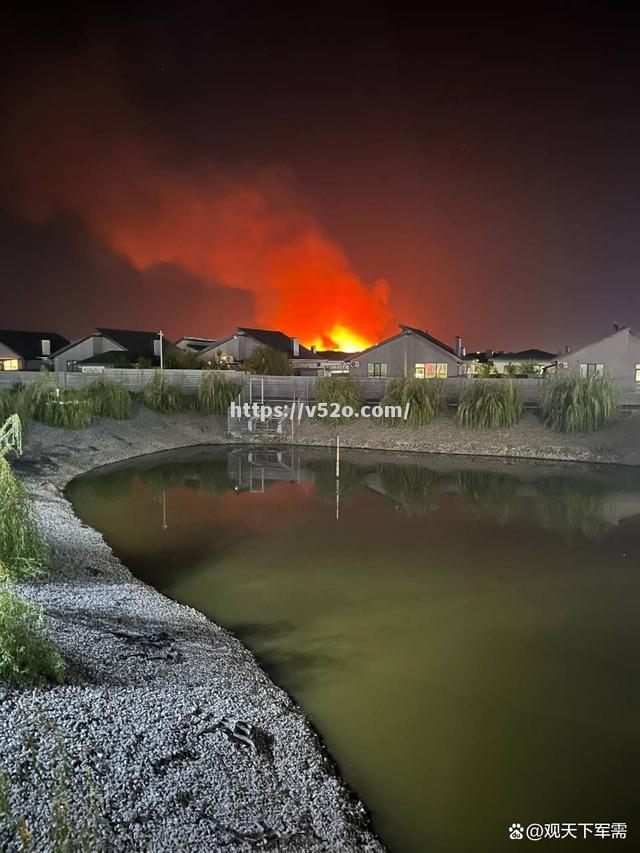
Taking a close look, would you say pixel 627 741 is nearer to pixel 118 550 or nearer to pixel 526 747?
pixel 526 747

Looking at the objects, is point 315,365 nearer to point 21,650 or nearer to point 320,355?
point 320,355

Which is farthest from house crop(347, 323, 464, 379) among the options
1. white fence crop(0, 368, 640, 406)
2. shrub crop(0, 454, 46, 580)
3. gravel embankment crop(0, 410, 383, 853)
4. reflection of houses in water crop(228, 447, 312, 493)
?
gravel embankment crop(0, 410, 383, 853)

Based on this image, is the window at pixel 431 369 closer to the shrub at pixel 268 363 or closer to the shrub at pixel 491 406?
the shrub at pixel 268 363

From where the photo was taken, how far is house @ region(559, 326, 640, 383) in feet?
98.8

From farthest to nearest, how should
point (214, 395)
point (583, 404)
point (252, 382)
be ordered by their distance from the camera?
point (252, 382)
point (214, 395)
point (583, 404)

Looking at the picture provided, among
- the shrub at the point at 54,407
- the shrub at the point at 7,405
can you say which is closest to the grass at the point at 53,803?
the shrub at the point at 7,405

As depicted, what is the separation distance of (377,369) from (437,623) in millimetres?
26978

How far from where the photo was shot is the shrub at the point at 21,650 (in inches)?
167

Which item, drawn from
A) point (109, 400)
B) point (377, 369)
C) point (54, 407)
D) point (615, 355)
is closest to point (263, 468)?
point (54, 407)

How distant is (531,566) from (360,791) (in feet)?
19.9

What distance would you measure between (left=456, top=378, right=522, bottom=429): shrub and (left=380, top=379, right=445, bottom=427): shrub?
106 cm

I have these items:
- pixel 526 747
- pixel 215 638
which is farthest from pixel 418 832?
pixel 215 638

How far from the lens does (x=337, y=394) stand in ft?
81.1

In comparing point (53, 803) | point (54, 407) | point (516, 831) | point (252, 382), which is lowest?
point (516, 831)
